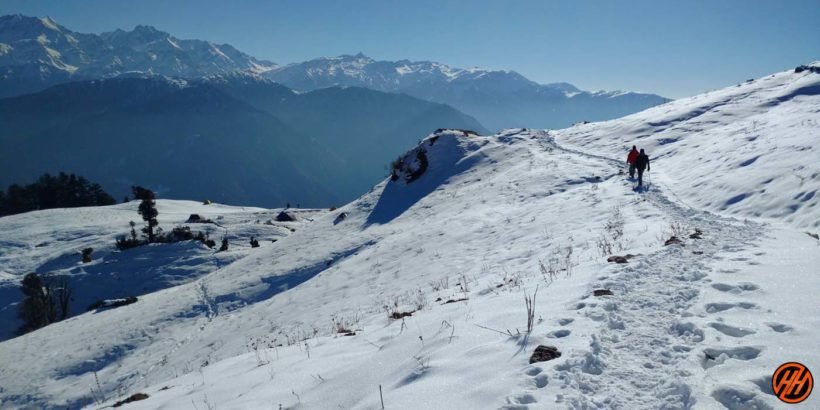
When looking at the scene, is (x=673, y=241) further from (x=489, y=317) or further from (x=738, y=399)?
(x=738, y=399)

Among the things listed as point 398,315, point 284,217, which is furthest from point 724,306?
point 284,217

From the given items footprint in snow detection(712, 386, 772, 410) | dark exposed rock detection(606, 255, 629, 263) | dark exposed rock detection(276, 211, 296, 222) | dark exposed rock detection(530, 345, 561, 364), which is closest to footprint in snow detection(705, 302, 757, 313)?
footprint in snow detection(712, 386, 772, 410)

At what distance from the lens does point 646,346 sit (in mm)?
5648

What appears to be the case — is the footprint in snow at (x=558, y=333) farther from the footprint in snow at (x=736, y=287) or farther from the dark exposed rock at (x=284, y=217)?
the dark exposed rock at (x=284, y=217)

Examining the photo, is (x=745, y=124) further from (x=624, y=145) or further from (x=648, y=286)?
(x=648, y=286)

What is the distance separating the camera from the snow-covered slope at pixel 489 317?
5.14 meters

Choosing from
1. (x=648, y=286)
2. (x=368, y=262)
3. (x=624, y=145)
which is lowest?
(x=368, y=262)

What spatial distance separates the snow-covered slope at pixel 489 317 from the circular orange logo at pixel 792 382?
9 centimetres

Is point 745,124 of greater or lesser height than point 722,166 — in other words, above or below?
above

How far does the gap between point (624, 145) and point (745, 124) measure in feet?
28.1

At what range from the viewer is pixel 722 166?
22734 mm

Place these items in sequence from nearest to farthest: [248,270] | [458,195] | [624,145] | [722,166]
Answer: [722,166], [248,270], [458,195], [624,145]

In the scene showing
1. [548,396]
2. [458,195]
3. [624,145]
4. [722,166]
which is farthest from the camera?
[624,145]

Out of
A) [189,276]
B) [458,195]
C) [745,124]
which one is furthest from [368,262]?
[745,124]
